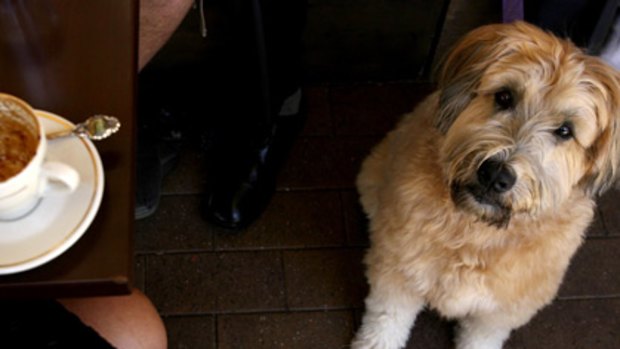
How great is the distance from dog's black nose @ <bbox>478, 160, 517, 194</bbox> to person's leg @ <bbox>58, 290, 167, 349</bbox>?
0.71 metres

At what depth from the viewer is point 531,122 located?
4.25ft

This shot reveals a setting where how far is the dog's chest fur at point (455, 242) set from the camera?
154 centimetres

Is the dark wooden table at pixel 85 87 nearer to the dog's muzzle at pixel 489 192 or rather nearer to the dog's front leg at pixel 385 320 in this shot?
the dog's muzzle at pixel 489 192

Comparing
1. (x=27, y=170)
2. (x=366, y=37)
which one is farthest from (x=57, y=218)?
(x=366, y=37)

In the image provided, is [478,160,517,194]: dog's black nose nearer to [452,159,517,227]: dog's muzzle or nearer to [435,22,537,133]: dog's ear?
[452,159,517,227]: dog's muzzle

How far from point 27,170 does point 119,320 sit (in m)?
0.52

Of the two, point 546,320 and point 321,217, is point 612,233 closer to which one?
point 546,320

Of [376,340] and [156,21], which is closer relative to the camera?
[156,21]

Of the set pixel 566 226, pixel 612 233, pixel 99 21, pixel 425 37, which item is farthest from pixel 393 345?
pixel 99 21

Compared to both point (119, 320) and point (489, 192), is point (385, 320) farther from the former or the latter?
point (119, 320)

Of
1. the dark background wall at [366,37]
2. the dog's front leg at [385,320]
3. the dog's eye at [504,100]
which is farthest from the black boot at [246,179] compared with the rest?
the dog's eye at [504,100]

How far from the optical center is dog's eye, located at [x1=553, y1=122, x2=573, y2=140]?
51.3 inches

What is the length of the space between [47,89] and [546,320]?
1.65 metres

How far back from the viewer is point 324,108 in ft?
8.00
